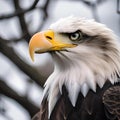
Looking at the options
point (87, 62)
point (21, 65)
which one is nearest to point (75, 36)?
point (87, 62)

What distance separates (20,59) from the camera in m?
6.00

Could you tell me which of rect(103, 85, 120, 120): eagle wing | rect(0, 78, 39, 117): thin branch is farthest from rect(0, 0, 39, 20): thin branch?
rect(103, 85, 120, 120): eagle wing

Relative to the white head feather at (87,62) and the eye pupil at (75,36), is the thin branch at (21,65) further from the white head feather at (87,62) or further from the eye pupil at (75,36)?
the eye pupil at (75,36)

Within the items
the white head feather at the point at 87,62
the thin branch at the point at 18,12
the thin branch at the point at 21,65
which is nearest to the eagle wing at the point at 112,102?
the white head feather at the point at 87,62

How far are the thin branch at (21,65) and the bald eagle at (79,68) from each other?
65cm

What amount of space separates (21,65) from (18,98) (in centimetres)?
26

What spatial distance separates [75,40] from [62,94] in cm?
41

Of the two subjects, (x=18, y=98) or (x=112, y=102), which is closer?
(x=112, y=102)

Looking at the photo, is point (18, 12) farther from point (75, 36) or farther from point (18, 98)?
point (75, 36)

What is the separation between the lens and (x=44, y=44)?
16.5ft

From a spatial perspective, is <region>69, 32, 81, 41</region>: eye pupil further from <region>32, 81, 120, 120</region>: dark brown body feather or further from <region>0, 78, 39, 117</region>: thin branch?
<region>0, 78, 39, 117</region>: thin branch

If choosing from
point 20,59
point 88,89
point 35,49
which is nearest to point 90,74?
point 88,89

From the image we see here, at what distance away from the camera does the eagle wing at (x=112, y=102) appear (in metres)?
4.92

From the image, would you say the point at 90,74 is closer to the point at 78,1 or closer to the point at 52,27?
the point at 52,27
